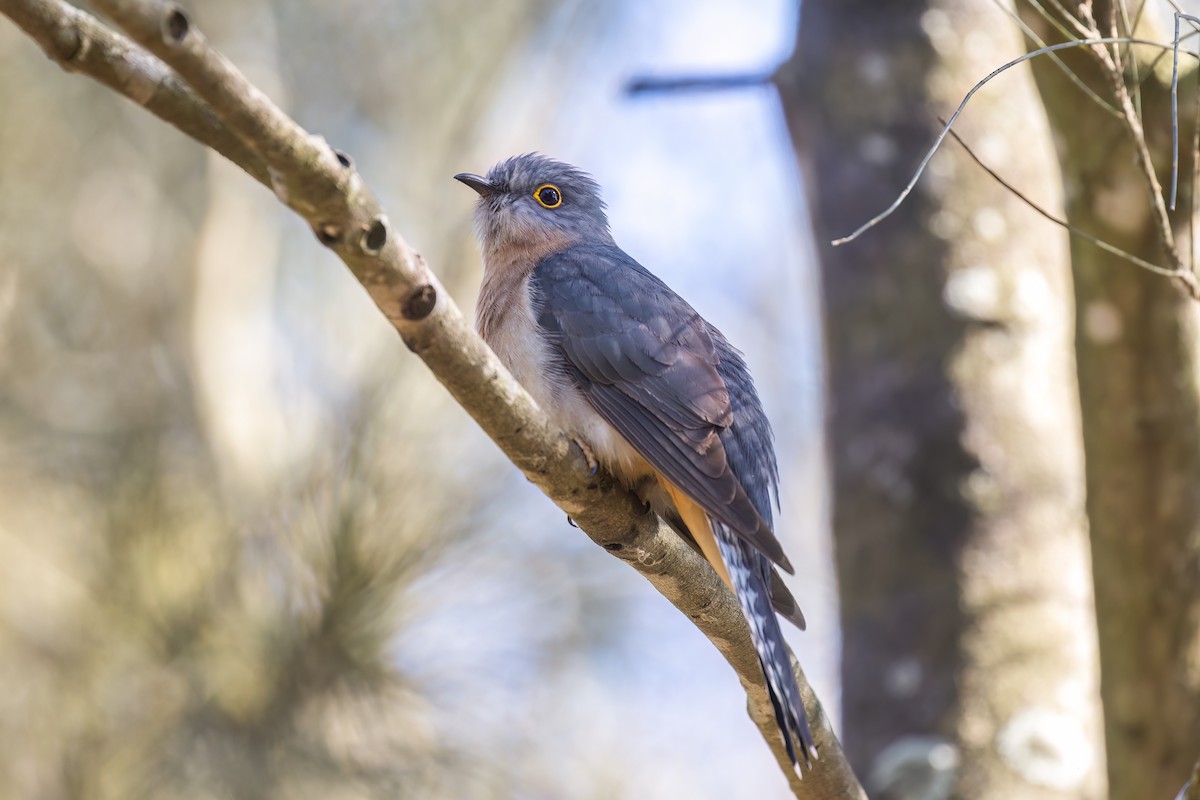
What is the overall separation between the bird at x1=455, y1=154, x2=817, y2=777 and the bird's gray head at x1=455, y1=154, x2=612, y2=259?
0.22 meters

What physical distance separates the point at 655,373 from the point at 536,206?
1.66 metres

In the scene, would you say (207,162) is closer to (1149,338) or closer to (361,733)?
(361,733)

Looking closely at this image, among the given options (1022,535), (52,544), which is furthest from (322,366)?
(1022,535)

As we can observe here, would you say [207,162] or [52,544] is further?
[207,162]

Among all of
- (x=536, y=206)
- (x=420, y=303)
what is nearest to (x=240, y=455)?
(x=536, y=206)

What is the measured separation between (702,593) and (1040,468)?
8.74ft

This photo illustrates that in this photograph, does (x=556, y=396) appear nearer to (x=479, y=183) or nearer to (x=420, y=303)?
(x=479, y=183)

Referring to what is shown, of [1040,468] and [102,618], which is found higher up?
[1040,468]

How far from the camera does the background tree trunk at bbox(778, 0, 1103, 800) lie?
5082 millimetres

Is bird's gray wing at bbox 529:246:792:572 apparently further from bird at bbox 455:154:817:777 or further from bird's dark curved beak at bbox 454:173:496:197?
bird's dark curved beak at bbox 454:173:496:197

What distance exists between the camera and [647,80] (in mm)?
6129

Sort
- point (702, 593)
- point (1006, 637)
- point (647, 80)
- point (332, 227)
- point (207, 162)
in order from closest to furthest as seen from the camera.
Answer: point (332, 227) < point (702, 593) < point (1006, 637) < point (647, 80) < point (207, 162)

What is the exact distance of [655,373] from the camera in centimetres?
420

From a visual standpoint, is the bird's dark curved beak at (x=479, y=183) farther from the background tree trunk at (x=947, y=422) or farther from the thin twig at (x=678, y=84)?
the background tree trunk at (x=947, y=422)
